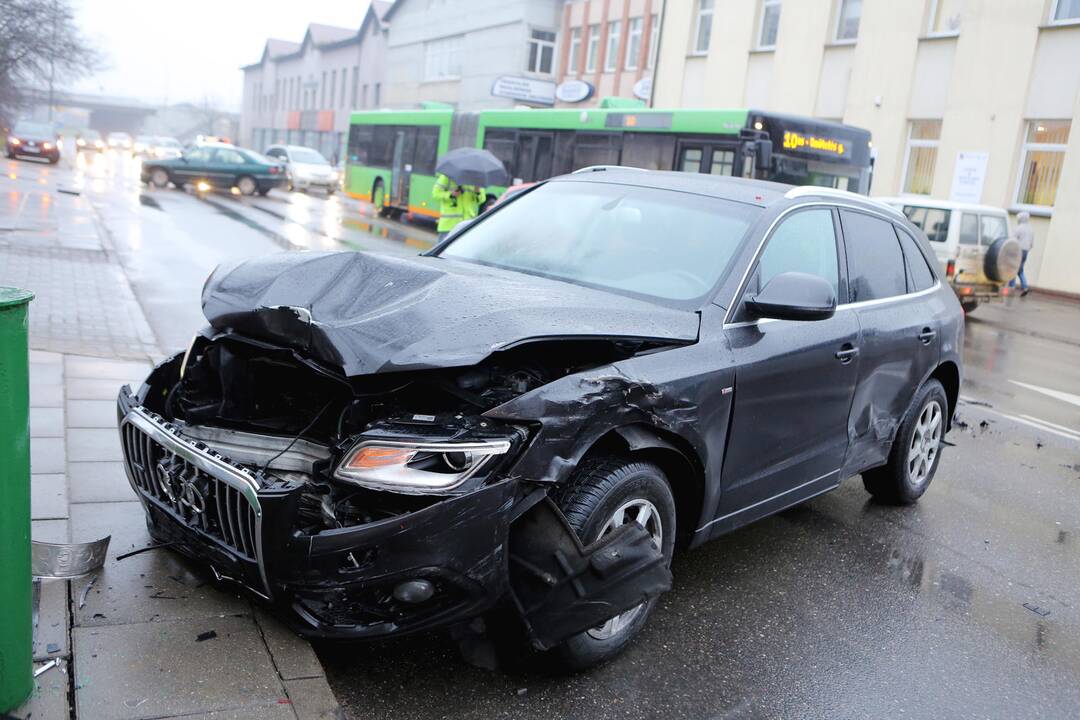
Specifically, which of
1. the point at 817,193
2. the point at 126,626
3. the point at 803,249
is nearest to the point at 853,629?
the point at 803,249

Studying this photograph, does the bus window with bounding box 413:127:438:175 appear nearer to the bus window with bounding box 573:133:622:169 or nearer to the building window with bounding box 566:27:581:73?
the bus window with bounding box 573:133:622:169

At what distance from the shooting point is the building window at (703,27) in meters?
31.9

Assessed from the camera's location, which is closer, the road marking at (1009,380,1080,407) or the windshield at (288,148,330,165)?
the road marking at (1009,380,1080,407)

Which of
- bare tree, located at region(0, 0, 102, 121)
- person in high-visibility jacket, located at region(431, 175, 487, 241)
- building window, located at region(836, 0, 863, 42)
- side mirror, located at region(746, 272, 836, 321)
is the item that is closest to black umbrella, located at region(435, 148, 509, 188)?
person in high-visibility jacket, located at region(431, 175, 487, 241)

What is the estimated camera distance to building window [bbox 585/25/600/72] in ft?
141

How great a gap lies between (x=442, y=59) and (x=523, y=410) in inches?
2188

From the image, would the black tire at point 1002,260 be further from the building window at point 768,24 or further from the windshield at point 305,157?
the windshield at point 305,157

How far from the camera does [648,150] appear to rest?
15961 mm

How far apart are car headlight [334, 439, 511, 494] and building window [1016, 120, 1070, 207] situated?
2181 centimetres

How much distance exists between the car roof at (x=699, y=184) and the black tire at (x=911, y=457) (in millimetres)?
1562

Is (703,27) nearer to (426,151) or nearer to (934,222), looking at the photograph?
(426,151)

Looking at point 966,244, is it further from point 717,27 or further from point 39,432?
point 717,27

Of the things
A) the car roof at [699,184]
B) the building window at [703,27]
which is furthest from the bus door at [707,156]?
the building window at [703,27]

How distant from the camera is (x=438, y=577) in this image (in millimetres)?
2883
